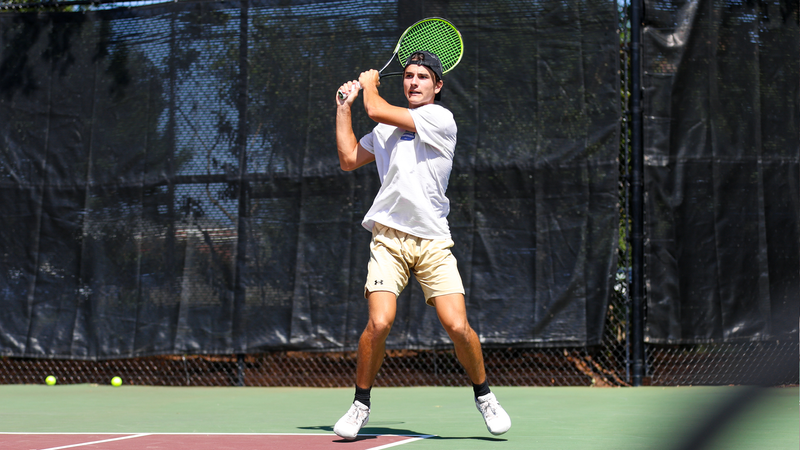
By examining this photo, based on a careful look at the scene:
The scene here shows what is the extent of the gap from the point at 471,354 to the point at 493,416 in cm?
26

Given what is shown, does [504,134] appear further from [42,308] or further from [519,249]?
[42,308]

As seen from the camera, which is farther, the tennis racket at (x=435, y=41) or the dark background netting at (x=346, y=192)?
the dark background netting at (x=346, y=192)

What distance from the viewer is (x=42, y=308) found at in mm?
6535

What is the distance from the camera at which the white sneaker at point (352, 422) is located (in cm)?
323

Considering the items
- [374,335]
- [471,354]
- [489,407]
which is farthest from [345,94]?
[489,407]

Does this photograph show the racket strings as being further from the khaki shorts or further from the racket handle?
the khaki shorts

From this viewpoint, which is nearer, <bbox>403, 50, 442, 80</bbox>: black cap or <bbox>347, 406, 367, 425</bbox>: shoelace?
<bbox>347, 406, 367, 425</bbox>: shoelace

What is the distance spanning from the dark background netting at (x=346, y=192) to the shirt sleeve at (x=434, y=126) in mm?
2498

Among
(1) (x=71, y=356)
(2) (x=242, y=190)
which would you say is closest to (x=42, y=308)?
(1) (x=71, y=356)

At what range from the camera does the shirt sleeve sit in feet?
11.2

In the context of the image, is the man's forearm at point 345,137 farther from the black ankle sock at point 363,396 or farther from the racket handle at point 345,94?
the black ankle sock at point 363,396

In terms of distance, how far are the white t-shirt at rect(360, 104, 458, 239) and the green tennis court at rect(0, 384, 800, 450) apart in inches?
35.1

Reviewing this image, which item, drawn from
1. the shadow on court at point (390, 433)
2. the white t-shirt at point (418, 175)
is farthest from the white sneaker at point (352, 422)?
the white t-shirt at point (418, 175)

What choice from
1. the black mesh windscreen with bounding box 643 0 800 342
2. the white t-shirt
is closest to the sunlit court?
the black mesh windscreen with bounding box 643 0 800 342
